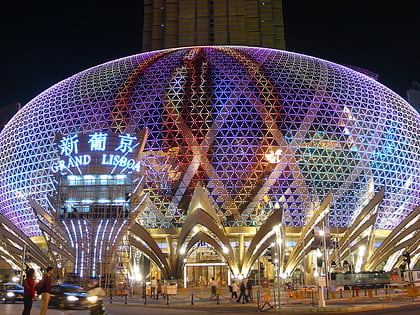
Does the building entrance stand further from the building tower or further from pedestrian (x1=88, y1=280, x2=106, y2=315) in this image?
the building tower

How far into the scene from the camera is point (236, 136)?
6131cm

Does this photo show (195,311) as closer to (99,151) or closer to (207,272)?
(99,151)

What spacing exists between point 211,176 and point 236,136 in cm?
592

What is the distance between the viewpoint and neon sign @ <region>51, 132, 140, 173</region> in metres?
54.2

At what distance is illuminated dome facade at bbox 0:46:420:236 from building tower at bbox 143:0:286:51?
2705cm

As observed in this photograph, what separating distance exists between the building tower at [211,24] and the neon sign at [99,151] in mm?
50941

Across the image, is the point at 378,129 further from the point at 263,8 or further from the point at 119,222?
the point at 263,8

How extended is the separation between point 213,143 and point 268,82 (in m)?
12.7

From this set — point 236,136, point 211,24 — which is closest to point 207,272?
point 236,136

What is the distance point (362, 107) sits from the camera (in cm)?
6962

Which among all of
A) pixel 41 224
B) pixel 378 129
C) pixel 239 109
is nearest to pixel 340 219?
pixel 378 129

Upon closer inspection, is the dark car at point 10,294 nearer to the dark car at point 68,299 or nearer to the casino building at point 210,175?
the dark car at point 68,299

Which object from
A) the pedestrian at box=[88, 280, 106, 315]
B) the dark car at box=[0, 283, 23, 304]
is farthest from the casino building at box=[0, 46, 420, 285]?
the pedestrian at box=[88, 280, 106, 315]

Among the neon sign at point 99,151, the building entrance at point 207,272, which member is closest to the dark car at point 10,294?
the neon sign at point 99,151
